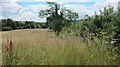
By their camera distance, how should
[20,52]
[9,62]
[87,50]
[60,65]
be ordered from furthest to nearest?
[20,52], [87,50], [9,62], [60,65]

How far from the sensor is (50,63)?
113 inches

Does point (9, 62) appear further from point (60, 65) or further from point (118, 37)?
point (118, 37)

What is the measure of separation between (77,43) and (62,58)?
881mm

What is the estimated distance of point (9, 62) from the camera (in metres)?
3.04

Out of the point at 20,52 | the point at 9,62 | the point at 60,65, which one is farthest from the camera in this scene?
the point at 20,52

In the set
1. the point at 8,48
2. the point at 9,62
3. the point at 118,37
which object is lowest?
the point at 9,62

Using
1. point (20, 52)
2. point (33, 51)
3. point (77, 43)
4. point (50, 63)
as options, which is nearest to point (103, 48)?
point (77, 43)

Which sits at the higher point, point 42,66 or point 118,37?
point 118,37

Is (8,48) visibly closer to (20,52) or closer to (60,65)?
(20,52)

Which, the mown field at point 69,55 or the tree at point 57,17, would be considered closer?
the mown field at point 69,55

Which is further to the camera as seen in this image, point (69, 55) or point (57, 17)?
point (57, 17)

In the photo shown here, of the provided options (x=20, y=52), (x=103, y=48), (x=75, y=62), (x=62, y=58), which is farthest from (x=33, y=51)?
(x=103, y=48)

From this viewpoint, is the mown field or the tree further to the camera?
the tree

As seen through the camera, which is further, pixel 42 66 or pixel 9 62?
pixel 9 62
